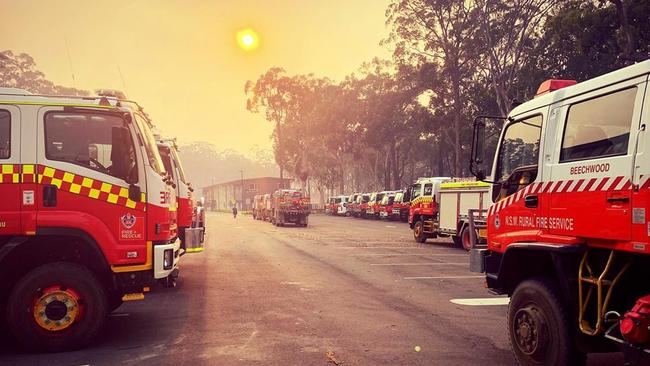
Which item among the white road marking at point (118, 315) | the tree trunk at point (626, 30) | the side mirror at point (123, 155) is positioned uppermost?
the tree trunk at point (626, 30)

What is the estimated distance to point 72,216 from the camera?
19.5ft

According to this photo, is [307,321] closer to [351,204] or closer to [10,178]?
[10,178]

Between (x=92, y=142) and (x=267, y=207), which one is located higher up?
(x=92, y=142)

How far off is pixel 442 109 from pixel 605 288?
3263 centimetres

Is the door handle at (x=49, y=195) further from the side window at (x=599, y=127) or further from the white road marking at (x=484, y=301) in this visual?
the white road marking at (x=484, y=301)

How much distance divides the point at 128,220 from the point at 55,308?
4.14ft

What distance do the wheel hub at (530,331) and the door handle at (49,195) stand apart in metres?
5.40

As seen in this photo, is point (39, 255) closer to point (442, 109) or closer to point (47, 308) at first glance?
point (47, 308)

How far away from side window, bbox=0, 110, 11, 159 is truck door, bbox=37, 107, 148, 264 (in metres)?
0.34

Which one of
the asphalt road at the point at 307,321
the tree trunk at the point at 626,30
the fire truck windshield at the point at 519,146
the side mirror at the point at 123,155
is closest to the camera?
the fire truck windshield at the point at 519,146

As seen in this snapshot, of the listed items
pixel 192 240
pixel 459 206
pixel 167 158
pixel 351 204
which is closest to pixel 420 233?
pixel 459 206

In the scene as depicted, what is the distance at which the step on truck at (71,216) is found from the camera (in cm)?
577

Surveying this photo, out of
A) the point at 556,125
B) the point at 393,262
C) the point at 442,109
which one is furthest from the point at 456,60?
the point at 556,125

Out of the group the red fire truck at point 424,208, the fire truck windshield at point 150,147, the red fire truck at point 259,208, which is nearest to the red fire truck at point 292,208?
the red fire truck at point 259,208
